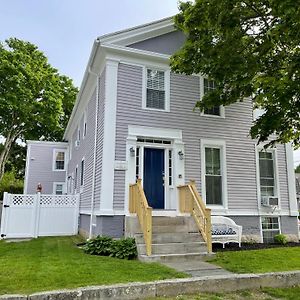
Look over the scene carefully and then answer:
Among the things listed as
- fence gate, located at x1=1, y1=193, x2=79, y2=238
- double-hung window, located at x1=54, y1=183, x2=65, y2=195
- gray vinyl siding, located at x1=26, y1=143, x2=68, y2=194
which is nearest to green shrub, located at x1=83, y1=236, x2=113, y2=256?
fence gate, located at x1=1, y1=193, x2=79, y2=238

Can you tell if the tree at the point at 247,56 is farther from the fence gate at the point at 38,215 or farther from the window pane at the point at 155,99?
the fence gate at the point at 38,215

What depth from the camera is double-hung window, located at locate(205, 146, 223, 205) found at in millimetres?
9711

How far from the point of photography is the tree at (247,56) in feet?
20.4

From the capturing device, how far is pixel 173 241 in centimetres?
720

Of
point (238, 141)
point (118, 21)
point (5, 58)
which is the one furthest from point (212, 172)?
point (5, 58)

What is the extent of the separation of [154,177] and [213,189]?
80.6 inches

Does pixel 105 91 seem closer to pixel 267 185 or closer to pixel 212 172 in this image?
pixel 212 172

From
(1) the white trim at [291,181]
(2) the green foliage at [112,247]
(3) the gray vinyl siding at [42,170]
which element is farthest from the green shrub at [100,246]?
(3) the gray vinyl siding at [42,170]

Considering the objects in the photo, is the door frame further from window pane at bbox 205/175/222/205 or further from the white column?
window pane at bbox 205/175/222/205

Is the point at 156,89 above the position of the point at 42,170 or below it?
above

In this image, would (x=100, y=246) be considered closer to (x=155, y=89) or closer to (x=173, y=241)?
(x=173, y=241)

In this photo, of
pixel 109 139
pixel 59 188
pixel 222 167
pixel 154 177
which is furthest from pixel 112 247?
pixel 59 188

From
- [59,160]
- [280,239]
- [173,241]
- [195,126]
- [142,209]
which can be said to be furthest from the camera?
[59,160]

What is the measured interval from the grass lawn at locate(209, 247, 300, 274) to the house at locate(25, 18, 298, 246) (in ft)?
6.69
